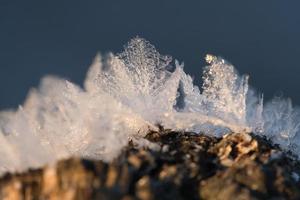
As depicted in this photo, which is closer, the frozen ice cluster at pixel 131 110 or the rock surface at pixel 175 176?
the rock surface at pixel 175 176

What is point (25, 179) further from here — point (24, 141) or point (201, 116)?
point (201, 116)

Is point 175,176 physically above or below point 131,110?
below

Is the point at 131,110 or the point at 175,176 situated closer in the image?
the point at 175,176

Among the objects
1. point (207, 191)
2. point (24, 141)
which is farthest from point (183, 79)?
point (207, 191)

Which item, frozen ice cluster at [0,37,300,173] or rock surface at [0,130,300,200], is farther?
frozen ice cluster at [0,37,300,173]

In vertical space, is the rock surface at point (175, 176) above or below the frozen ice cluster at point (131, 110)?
below
